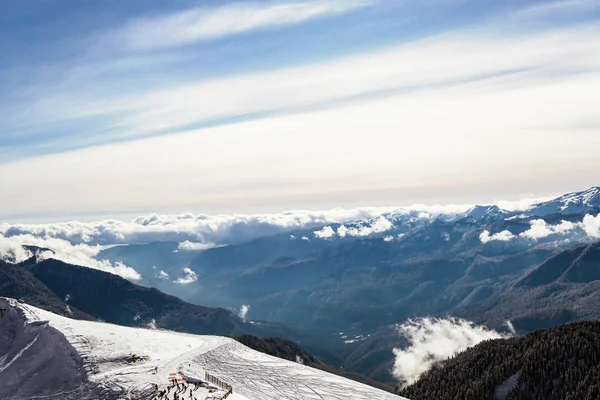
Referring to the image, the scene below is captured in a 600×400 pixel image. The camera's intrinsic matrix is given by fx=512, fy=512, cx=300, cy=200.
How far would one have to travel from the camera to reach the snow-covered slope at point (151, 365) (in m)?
76.0

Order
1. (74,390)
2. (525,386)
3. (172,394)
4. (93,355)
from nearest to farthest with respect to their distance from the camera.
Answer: (172,394)
(74,390)
(93,355)
(525,386)

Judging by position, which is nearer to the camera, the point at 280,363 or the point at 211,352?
the point at 280,363

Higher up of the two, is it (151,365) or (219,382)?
(151,365)

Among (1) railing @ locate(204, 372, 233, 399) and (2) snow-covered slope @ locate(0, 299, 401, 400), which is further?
(2) snow-covered slope @ locate(0, 299, 401, 400)

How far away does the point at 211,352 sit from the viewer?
341 ft

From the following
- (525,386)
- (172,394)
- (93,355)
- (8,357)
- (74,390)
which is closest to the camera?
(172,394)

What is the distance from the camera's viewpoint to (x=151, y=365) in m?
88.5

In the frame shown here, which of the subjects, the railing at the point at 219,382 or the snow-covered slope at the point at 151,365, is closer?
the railing at the point at 219,382

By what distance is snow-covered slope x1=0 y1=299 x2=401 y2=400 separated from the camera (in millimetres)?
76000

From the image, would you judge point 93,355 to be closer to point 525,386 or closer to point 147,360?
point 147,360

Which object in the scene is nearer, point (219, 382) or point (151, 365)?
point (219, 382)

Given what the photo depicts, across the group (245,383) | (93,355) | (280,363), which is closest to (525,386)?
(280,363)

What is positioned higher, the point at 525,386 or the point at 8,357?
the point at 8,357

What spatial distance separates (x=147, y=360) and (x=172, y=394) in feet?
75.5
